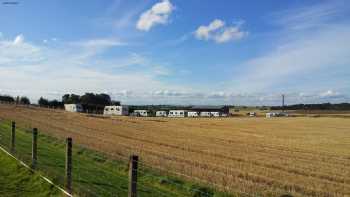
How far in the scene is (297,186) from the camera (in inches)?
616

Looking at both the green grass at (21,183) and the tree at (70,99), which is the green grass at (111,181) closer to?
the green grass at (21,183)

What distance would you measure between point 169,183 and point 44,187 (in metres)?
3.77

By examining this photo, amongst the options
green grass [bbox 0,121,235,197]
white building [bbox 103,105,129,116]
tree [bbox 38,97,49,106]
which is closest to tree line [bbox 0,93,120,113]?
tree [bbox 38,97,49,106]

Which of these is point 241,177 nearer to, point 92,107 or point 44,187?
point 44,187

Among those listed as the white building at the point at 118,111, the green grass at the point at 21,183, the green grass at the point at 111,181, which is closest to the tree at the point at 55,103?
the white building at the point at 118,111

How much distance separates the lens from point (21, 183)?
1216 cm

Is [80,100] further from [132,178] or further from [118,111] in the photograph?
[132,178]

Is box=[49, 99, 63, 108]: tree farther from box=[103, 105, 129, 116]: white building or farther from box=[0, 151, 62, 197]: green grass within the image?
box=[0, 151, 62, 197]: green grass

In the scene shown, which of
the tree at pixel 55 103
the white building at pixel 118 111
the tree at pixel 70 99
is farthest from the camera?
the tree at pixel 70 99

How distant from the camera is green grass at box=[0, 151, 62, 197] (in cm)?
1084

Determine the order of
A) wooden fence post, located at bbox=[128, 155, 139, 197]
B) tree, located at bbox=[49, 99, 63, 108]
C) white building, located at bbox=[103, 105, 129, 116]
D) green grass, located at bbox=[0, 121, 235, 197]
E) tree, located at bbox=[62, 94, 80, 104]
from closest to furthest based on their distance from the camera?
wooden fence post, located at bbox=[128, 155, 139, 197] → green grass, located at bbox=[0, 121, 235, 197] → white building, located at bbox=[103, 105, 129, 116] → tree, located at bbox=[49, 99, 63, 108] → tree, located at bbox=[62, 94, 80, 104]

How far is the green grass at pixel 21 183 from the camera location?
35.6 ft

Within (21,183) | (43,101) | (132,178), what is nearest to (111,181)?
(21,183)

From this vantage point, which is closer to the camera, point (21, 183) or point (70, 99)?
point (21, 183)
